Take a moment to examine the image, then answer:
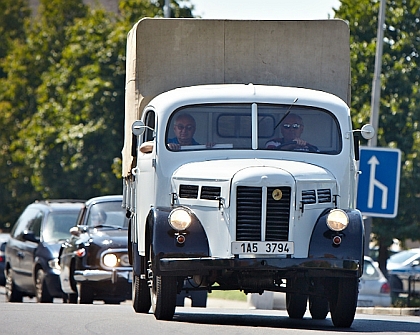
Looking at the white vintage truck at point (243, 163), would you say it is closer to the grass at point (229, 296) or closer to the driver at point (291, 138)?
the driver at point (291, 138)

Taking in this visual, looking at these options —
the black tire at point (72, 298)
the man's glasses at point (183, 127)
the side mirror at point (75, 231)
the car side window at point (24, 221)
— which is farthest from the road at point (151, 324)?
the car side window at point (24, 221)

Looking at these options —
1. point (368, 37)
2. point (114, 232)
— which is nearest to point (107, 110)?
point (368, 37)

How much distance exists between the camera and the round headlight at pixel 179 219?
37.9 feet

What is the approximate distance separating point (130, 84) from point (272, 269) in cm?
401

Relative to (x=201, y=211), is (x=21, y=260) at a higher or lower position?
lower

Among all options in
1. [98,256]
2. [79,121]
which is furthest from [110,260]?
[79,121]

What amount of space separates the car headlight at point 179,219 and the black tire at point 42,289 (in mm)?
9613

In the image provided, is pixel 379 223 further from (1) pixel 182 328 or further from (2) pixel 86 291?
(1) pixel 182 328

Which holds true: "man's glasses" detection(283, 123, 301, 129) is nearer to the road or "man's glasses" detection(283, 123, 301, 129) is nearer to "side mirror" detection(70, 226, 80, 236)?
the road

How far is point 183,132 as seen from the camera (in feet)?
41.7

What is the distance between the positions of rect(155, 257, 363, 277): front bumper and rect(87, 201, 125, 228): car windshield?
742cm

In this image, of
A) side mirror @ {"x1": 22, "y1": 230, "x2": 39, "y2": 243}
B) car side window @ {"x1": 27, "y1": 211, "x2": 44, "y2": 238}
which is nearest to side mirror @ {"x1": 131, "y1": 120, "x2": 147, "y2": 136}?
side mirror @ {"x1": 22, "y1": 230, "x2": 39, "y2": 243}

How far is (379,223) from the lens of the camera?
30.9 m

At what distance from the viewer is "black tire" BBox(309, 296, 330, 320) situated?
1423cm
